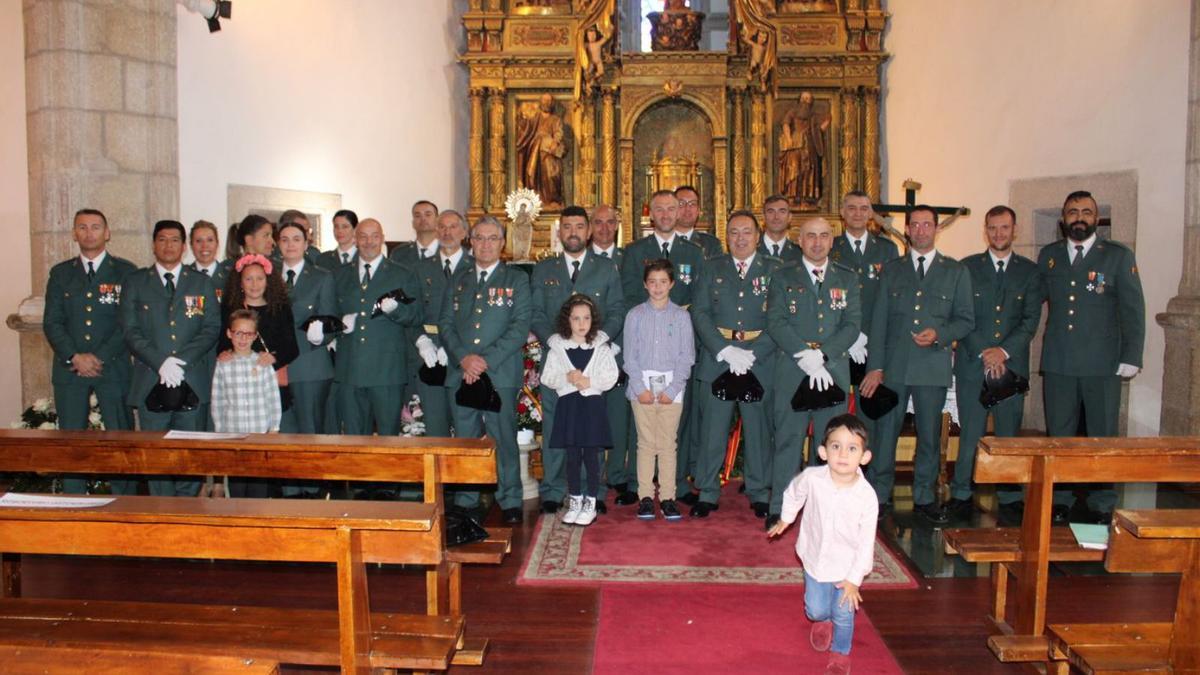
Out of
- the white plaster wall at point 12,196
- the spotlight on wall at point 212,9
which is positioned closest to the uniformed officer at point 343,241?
the white plaster wall at point 12,196

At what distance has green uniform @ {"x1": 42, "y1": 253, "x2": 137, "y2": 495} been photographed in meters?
5.26

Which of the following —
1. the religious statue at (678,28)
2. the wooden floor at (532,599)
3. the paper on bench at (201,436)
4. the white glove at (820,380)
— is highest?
the religious statue at (678,28)

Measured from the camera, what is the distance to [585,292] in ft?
17.7

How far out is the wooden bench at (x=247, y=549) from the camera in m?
2.52

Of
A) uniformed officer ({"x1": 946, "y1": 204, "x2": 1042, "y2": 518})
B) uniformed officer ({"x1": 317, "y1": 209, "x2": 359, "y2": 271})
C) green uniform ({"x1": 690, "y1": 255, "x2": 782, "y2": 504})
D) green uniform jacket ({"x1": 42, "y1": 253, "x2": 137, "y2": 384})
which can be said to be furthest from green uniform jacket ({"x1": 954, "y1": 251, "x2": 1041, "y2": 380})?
green uniform jacket ({"x1": 42, "y1": 253, "x2": 137, "y2": 384})

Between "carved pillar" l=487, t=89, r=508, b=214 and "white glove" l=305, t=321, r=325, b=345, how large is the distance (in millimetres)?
5988

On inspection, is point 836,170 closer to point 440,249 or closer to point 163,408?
point 440,249

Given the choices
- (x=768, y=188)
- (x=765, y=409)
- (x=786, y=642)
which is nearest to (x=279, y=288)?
(x=765, y=409)

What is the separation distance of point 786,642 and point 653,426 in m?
1.78

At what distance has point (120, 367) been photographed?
17.7 ft

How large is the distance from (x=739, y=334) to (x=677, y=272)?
24.6 inches

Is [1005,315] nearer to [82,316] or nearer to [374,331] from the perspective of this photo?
[374,331]

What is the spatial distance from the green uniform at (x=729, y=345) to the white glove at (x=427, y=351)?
1436 millimetres

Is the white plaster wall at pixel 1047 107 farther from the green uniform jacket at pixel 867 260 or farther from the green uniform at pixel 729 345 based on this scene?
the green uniform at pixel 729 345
